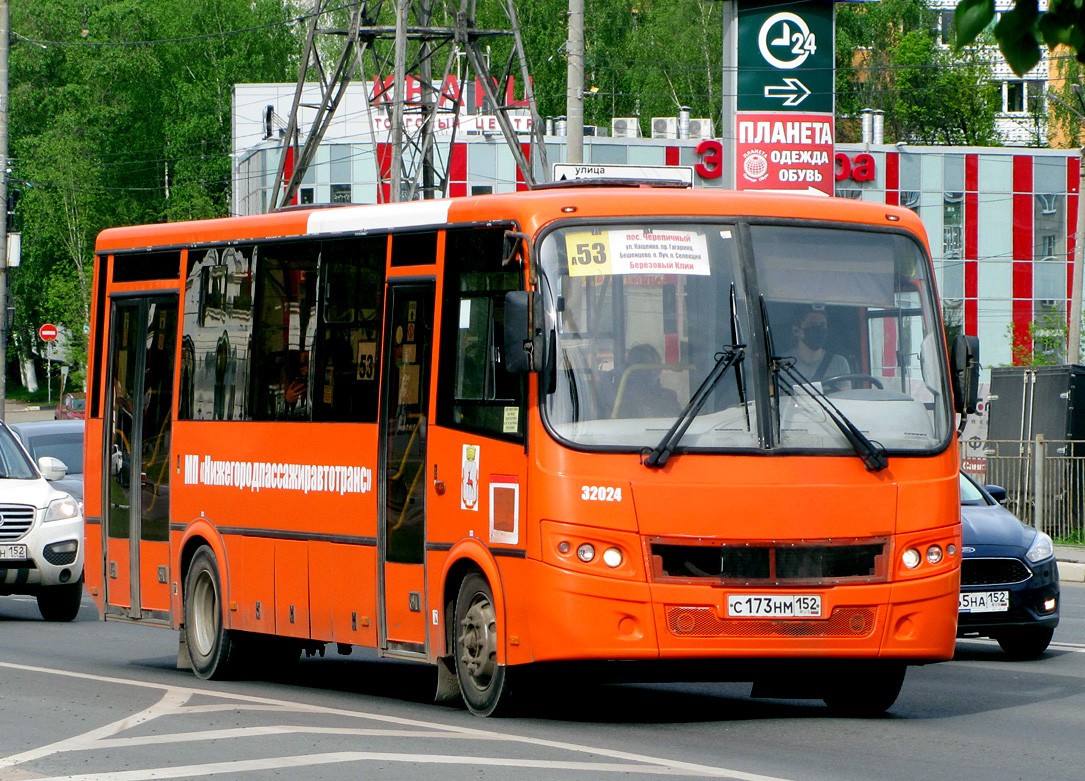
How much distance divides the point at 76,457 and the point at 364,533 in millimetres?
11337

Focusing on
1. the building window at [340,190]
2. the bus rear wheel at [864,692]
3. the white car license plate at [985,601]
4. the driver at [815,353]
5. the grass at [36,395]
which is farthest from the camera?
the grass at [36,395]

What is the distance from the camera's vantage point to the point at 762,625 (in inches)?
379

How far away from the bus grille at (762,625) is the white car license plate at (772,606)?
0.09 ft

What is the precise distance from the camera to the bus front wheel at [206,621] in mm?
12844

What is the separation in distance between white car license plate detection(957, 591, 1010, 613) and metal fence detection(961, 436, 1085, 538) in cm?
1346

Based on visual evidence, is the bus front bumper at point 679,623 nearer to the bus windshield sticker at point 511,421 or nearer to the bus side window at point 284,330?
the bus windshield sticker at point 511,421

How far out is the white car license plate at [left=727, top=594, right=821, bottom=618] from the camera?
9586 mm

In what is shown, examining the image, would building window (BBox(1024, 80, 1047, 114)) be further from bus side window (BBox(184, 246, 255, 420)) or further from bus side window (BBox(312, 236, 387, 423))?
bus side window (BBox(312, 236, 387, 423))

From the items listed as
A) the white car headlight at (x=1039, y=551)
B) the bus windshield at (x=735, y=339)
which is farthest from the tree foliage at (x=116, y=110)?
the bus windshield at (x=735, y=339)

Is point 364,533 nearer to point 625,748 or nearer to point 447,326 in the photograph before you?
point 447,326

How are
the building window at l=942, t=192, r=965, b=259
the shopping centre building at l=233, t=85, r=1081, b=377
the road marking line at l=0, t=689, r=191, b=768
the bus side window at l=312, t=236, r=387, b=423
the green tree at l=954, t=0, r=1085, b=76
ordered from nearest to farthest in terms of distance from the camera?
1. the green tree at l=954, t=0, r=1085, b=76
2. the road marking line at l=0, t=689, r=191, b=768
3. the bus side window at l=312, t=236, r=387, b=423
4. the shopping centre building at l=233, t=85, r=1081, b=377
5. the building window at l=942, t=192, r=965, b=259

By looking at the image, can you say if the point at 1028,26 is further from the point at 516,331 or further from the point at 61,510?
the point at 61,510

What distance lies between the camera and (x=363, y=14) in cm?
2956

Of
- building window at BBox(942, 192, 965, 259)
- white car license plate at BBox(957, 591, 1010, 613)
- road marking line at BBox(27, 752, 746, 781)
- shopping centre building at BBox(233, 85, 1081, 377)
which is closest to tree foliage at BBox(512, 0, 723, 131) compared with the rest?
shopping centre building at BBox(233, 85, 1081, 377)
